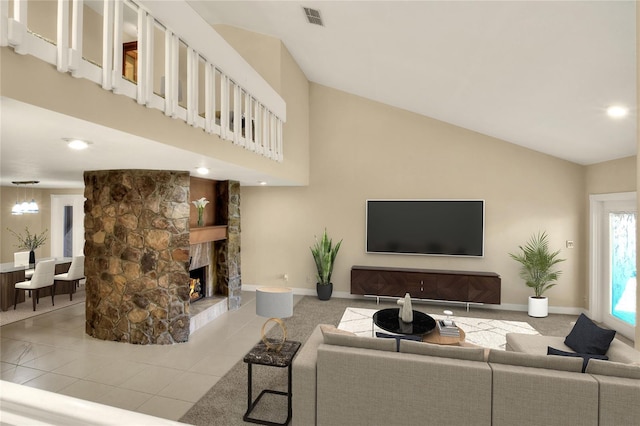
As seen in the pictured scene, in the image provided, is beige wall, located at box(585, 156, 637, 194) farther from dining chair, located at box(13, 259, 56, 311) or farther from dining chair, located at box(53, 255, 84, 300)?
dining chair, located at box(13, 259, 56, 311)

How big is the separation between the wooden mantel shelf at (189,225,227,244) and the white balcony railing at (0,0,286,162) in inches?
60.4

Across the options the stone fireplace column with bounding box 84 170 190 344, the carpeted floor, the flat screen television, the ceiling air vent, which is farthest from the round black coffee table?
the ceiling air vent

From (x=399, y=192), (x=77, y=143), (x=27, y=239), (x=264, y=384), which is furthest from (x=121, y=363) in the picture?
(x=27, y=239)

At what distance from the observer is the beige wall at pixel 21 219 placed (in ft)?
24.6

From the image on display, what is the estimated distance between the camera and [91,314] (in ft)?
14.6

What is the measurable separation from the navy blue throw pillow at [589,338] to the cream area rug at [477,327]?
1235 mm

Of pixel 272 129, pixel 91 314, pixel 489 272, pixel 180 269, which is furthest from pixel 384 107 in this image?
pixel 91 314

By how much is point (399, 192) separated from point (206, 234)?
363 centimetres

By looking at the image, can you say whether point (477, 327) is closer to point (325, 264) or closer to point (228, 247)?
point (325, 264)

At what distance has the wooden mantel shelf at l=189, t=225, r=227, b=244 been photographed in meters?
4.85

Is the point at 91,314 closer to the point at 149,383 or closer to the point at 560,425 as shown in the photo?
the point at 149,383

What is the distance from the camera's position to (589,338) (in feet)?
10.3

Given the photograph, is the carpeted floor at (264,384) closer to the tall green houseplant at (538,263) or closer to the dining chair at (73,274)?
the tall green houseplant at (538,263)

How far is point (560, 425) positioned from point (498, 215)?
4441 millimetres
